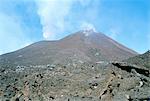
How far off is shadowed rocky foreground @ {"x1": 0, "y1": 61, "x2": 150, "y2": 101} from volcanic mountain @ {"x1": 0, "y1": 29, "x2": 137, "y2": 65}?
2275 inches

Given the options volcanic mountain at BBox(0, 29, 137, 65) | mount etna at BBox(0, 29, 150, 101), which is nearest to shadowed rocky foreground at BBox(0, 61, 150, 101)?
mount etna at BBox(0, 29, 150, 101)

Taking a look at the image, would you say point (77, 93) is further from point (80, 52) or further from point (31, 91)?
point (80, 52)

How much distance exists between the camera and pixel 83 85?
12.3m

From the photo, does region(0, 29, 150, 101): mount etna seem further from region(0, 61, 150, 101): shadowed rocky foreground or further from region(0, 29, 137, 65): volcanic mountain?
region(0, 29, 137, 65): volcanic mountain

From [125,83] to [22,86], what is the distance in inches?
149

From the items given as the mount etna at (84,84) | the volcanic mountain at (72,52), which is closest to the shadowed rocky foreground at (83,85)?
the mount etna at (84,84)

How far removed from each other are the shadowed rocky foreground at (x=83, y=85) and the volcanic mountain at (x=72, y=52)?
57787 millimetres

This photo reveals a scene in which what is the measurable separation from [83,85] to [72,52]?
7841cm

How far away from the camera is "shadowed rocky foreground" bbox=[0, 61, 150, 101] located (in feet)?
38.0

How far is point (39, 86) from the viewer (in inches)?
507

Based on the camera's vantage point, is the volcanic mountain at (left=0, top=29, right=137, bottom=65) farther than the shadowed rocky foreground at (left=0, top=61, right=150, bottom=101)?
Yes

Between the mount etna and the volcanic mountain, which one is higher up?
the volcanic mountain

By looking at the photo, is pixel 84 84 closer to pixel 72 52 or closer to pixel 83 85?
pixel 83 85

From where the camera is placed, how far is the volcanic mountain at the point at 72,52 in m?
80.1
